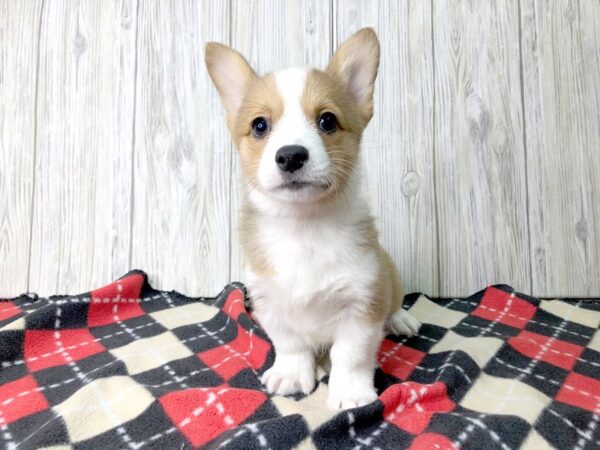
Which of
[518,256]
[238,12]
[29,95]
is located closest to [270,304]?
[518,256]

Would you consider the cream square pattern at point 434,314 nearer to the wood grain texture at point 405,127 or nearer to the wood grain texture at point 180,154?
the wood grain texture at point 405,127

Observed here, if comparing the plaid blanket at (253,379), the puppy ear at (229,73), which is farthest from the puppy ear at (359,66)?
the plaid blanket at (253,379)

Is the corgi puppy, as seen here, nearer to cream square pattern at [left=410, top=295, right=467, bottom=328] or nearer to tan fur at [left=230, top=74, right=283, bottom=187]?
tan fur at [left=230, top=74, right=283, bottom=187]

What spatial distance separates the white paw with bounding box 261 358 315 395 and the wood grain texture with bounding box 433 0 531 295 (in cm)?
99

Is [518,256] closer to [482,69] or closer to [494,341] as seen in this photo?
[494,341]

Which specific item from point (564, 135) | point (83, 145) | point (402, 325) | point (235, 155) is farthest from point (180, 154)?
point (564, 135)

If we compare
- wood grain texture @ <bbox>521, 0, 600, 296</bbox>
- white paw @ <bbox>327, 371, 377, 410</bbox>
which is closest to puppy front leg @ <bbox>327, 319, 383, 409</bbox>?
white paw @ <bbox>327, 371, 377, 410</bbox>

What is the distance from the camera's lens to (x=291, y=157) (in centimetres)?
97

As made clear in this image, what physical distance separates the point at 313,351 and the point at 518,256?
1.21 metres

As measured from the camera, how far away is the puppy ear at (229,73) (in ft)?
4.16

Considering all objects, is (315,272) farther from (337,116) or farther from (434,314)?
(434,314)

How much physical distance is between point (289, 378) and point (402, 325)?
53 centimetres

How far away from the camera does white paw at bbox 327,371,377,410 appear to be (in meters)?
1.03

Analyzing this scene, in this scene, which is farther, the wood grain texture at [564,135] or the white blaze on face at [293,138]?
the wood grain texture at [564,135]
